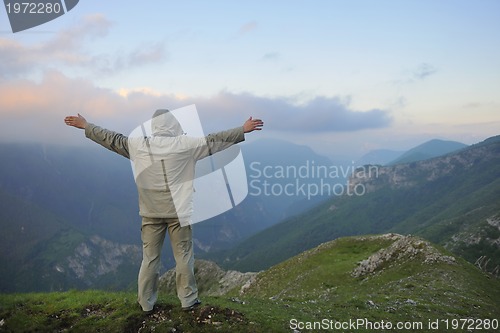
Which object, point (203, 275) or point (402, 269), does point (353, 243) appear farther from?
point (203, 275)

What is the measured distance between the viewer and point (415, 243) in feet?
145

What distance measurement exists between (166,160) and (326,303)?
17366 mm

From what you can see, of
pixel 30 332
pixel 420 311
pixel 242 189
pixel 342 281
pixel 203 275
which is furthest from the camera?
pixel 203 275

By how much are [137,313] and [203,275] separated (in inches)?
3013

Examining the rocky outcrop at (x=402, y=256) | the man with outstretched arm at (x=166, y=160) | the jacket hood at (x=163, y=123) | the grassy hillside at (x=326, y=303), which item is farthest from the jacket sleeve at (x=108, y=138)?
the rocky outcrop at (x=402, y=256)

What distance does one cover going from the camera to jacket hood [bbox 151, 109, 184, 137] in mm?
11312

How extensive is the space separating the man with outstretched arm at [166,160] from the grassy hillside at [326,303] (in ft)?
9.16

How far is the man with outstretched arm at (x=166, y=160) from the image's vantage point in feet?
36.7

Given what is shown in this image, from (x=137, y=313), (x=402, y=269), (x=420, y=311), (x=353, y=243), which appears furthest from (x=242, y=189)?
(x=353, y=243)

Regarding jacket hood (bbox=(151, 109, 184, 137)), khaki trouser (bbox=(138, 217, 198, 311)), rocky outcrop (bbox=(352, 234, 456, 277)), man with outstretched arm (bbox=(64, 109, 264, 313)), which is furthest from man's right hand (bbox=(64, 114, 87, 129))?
rocky outcrop (bbox=(352, 234, 456, 277))

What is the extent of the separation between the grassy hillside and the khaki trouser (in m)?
0.94

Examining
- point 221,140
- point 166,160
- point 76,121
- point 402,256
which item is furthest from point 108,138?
point 402,256

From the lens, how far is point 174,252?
1193cm

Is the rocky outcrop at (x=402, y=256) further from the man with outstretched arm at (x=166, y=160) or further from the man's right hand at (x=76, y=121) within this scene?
the man's right hand at (x=76, y=121)
